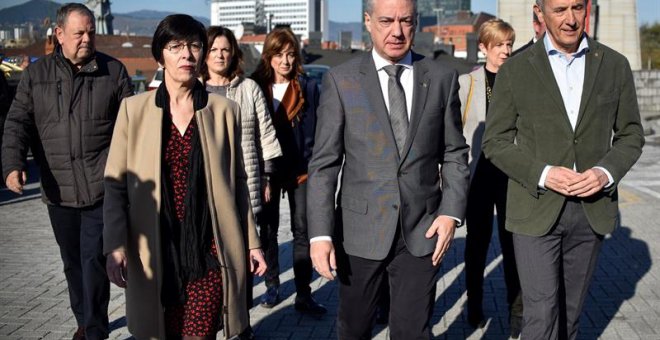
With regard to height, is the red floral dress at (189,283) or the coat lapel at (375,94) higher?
the coat lapel at (375,94)

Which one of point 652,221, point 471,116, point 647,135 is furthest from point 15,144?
point 647,135

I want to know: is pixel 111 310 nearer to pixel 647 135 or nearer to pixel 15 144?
pixel 15 144

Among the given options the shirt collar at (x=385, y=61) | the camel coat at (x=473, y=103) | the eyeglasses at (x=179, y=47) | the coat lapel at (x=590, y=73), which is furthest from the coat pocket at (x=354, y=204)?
the camel coat at (x=473, y=103)

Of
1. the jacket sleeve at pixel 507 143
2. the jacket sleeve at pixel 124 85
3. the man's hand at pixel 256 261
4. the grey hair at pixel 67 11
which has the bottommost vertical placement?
the man's hand at pixel 256 261

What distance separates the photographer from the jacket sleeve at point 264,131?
569cm

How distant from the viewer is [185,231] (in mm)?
3730

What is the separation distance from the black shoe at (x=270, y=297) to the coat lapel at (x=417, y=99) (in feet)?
9.45

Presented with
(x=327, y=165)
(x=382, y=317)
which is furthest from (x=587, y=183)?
(x=382, y=317)

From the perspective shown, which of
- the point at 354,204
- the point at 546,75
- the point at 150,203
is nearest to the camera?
the point at 150,203

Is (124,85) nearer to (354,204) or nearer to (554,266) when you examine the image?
(354,204)

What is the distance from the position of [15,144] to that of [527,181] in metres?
3.06

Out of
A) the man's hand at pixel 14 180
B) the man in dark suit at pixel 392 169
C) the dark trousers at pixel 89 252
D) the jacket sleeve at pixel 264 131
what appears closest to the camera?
the man in dark suit at pixel 392 169

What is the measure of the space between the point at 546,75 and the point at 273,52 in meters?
2.54

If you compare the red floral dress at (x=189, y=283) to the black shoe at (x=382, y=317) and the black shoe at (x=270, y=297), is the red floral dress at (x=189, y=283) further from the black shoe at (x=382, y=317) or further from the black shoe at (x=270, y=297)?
the black shoe at (x=270, y=297)
